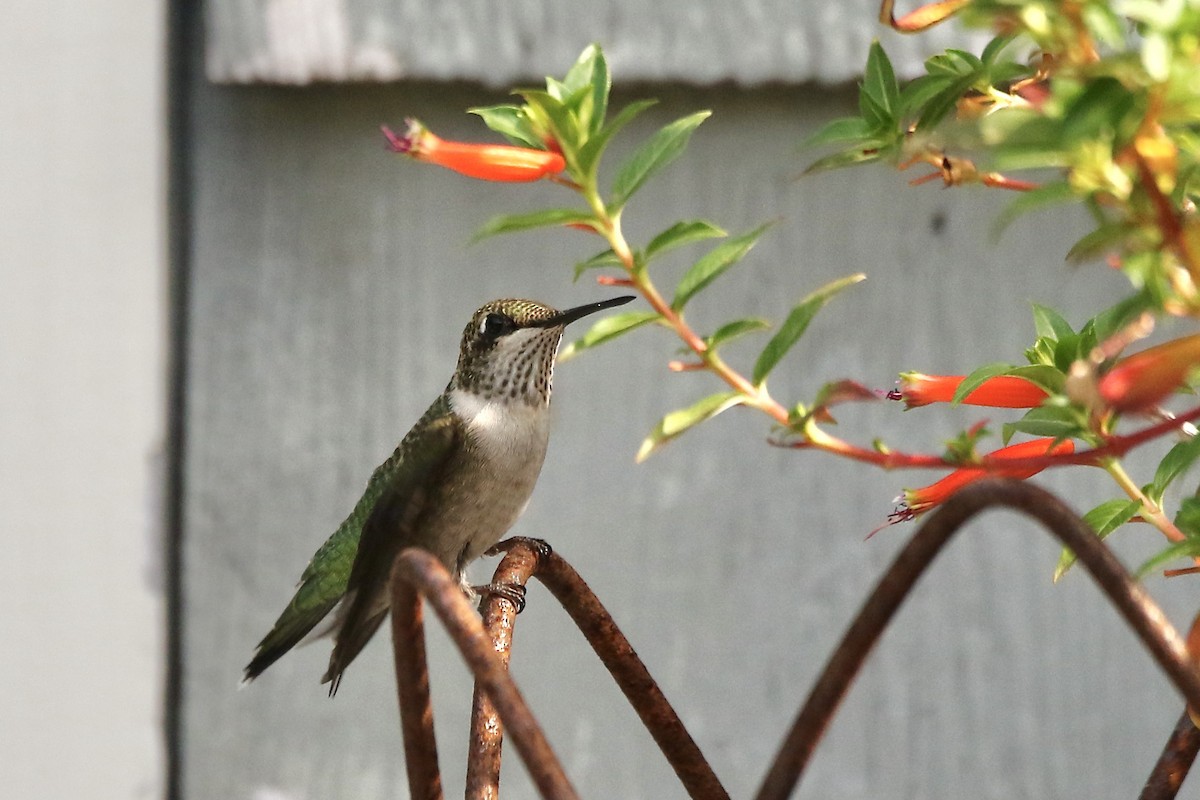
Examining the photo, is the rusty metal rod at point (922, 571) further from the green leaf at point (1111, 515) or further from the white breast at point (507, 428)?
the white breast at point (507, 428)

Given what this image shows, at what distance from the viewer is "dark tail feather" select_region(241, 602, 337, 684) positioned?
80.4 inches

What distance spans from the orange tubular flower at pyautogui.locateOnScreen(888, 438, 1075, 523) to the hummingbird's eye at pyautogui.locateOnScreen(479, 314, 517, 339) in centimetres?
96

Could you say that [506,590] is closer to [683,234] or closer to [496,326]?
[683,234]

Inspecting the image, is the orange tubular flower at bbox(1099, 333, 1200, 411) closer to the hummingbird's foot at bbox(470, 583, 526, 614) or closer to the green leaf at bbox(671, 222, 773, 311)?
the green leaf at bbox(671, 222, 773, 311)

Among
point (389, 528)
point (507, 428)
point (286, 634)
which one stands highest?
point (507, 428)

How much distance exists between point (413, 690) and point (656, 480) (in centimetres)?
171

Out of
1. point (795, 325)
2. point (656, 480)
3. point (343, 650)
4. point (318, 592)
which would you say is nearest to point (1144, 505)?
point (795, 325)

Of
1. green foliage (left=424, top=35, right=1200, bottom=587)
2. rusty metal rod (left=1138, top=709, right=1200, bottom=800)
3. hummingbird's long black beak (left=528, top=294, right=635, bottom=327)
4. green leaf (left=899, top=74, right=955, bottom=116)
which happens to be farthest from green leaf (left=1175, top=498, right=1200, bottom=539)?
hummingbird's long black beak (left=528, top=294, right=635, bottom=327)

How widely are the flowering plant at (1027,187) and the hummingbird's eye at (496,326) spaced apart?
93cm

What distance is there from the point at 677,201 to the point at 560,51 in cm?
36

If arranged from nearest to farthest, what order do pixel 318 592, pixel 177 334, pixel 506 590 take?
pixel 506 590
pixel 318 592
pixel 177 334

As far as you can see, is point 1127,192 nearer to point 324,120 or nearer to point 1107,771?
point 324,120

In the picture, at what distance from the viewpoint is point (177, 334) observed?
252 centimetres

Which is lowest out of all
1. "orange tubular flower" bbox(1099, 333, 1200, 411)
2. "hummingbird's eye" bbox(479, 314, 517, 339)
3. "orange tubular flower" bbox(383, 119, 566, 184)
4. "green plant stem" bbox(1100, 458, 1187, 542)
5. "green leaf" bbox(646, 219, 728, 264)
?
"hummingbird's eye" bbox(479, 314, 517, 339)
